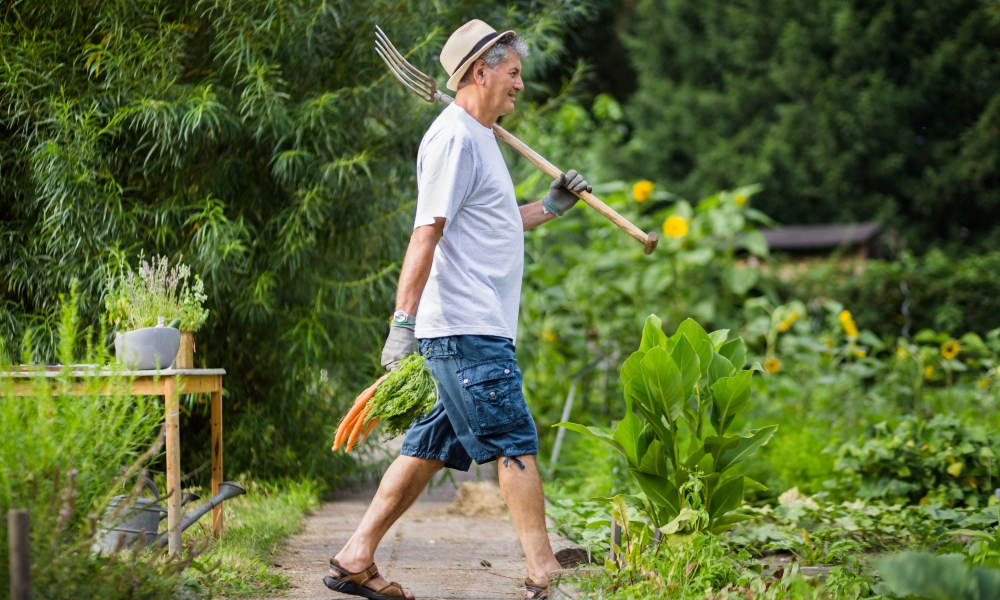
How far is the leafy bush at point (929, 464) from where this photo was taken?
406 centimetres

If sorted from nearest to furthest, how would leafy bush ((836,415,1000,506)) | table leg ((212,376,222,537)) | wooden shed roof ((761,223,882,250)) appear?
table leg ((212,376,222,537)) < leafy bush ((836,415,1000,506)) < wooden shed roof ((761,223,882,250))

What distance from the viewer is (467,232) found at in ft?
9.42

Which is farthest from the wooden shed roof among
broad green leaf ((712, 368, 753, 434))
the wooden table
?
the wooden table

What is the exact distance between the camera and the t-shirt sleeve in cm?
277

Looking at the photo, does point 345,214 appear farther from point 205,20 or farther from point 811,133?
point 811,133

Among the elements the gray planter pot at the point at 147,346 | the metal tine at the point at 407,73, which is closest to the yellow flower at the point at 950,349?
the metal tine at the point at 407,73

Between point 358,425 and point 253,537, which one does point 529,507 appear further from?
point 253,537

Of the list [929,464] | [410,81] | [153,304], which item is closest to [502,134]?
[410,81]

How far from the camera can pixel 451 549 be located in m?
3.69

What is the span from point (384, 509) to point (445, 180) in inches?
37.7

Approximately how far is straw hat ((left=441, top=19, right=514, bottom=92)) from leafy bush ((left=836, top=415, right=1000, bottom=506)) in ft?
7.96

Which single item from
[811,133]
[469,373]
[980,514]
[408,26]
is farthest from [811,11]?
[469,373]

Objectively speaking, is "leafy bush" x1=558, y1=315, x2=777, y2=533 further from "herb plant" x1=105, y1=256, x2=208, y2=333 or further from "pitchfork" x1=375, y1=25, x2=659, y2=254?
"herb plant" x1=105, y1=256, x2=208, y2=333

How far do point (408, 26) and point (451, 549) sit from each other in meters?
2.48
